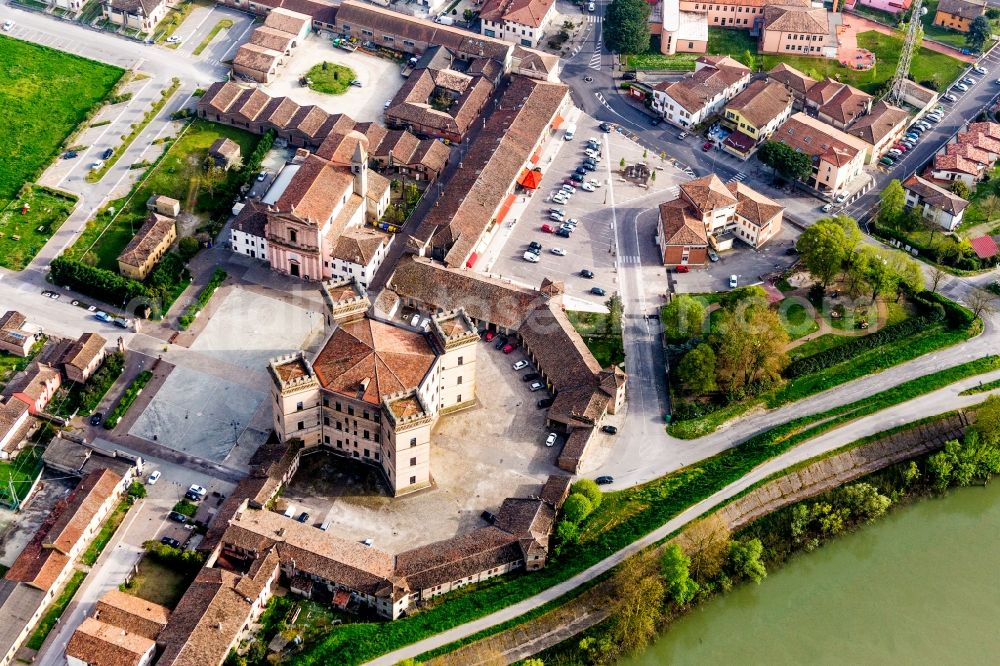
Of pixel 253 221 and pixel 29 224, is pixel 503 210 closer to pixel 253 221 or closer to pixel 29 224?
pixel 253 221

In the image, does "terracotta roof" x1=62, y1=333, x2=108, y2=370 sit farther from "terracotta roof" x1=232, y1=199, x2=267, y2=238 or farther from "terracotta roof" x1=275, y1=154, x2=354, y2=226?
"terracotta roof" x1=275, y1=154, x2=354, y2=226

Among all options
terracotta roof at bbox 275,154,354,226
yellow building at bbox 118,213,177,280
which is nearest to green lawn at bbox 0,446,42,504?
yellow building at bbox 118,213,177,280

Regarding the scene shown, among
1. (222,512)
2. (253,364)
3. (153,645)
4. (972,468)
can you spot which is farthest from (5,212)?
(972,468)

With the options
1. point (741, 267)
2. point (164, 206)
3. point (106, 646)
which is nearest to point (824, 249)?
point (741, 267)

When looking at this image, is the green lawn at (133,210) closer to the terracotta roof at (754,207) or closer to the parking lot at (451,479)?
the parking lot at (451,479)

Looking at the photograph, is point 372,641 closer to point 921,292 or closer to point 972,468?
point 972,468

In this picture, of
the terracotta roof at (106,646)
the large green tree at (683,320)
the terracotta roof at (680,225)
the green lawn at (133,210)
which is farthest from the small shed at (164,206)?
the large green tree at (683,320)
